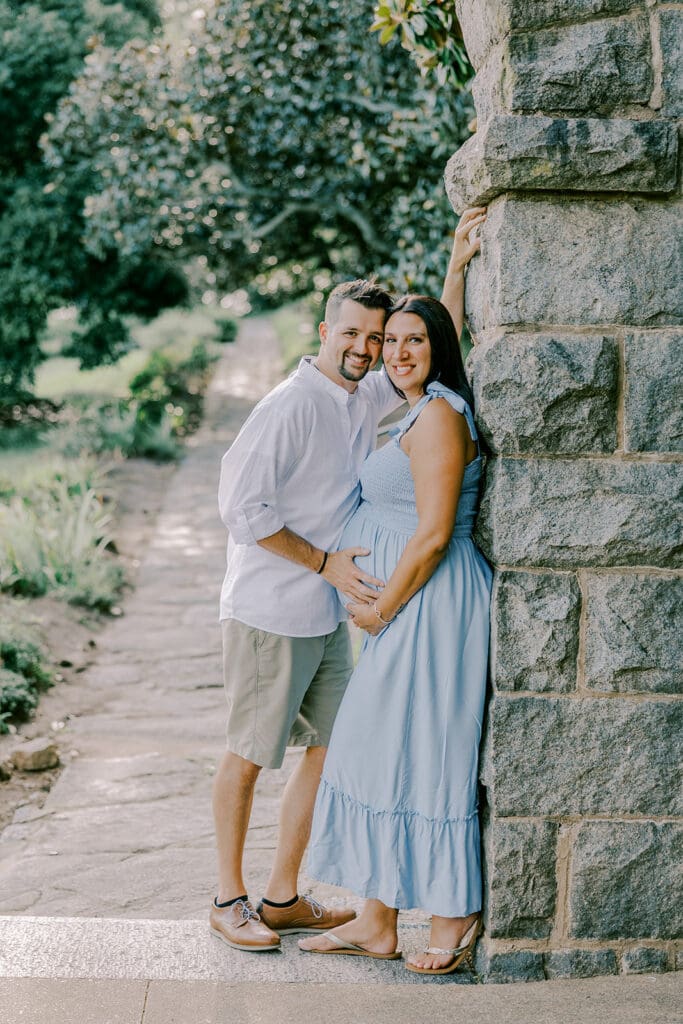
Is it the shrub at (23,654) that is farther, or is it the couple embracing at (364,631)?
the shrub at (23,654)

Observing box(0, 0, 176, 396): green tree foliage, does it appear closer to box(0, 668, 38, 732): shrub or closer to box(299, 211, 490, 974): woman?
box(0, 668, 38, 732): shrub

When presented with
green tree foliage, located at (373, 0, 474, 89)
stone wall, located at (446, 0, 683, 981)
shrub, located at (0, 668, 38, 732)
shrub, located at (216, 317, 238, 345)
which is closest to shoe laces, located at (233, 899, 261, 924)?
stone wall, located at (446, 0, 683, 981)


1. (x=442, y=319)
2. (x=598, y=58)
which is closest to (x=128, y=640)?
(x=442, y=319)

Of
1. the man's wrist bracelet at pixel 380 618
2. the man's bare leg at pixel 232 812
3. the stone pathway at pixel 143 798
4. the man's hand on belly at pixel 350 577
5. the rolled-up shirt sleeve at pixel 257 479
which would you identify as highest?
the rolled-up shirt sleeve at pixel 257 479

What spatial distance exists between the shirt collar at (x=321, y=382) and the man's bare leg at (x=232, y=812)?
119cm

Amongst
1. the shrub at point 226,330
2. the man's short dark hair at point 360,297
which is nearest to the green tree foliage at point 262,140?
the man's short dark hair at point 360,297

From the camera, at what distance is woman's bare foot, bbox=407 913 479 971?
3016 millimetres

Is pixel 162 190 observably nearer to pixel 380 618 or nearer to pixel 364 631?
pixel 364 631

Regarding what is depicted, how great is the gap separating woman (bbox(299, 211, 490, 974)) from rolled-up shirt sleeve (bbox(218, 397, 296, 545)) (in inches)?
12.8

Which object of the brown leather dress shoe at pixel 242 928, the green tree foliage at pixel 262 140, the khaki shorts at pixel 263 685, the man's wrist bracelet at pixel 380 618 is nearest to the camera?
the man's wrist bracelet at pixel 380 618

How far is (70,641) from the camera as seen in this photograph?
22.7 feet

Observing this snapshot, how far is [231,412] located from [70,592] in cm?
984

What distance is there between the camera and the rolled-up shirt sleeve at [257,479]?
10.6 feet

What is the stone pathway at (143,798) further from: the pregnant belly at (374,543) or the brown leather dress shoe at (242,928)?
the pregnant belly at (374,543)
